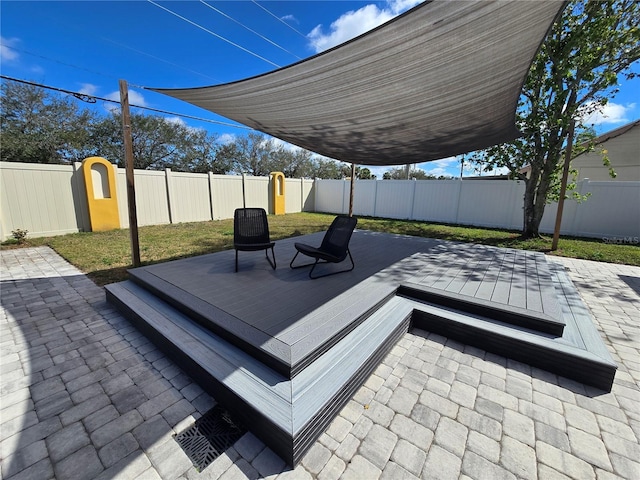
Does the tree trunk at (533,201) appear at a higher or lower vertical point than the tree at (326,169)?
lower

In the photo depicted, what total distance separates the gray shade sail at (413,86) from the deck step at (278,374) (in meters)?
2.43

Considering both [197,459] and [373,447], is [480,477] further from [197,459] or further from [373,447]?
[197,459]

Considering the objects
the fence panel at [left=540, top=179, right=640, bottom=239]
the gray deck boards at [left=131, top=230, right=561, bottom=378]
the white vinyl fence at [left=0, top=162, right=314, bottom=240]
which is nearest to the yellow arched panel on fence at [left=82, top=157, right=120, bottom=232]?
the white vinyl fence at [left=0, top=162, right=314, bottom=240]

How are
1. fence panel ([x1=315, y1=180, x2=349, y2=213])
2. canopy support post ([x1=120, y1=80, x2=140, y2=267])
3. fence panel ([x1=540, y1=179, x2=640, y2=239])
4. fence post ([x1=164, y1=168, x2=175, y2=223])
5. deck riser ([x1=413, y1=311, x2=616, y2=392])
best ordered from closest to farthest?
deck riser ([x1=413, y1=311, x2=616, y2=392]) < canopy support post ([x1=120, y1=80, x2=140, y2=267]) < fence panel ([x1=540, y1=179, x2=640, y2=239]) < fence post ([x1=164, y1=168, x2=175, y2=223]) < fence panel ([x1=315, y1=180, x2=349, y2=213])

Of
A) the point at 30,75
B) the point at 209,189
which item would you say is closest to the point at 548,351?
the point at 209,189

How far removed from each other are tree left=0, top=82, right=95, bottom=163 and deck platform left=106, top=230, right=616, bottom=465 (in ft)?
59.5

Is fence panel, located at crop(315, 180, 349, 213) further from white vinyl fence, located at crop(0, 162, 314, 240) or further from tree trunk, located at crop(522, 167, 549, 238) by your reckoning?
tree trunk, located at crop(522, 167, 549, 238)

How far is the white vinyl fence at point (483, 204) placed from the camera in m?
8.39

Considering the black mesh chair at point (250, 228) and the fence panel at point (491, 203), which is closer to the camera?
the black mesh chair at point (250, 228)

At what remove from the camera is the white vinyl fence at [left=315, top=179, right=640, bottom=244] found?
8391 mm

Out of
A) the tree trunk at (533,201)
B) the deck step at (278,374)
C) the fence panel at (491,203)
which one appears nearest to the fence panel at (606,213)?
the fence panel at (491,203)

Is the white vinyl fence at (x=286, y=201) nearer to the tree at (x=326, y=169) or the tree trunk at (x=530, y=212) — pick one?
the tree trunk at (x=530, y=212)

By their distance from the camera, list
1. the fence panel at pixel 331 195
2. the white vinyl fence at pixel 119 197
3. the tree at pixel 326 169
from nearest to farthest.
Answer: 1. the white vinyl fence at pixel 119 197
2. the fence panel at pixel 331 195
3. the tree at pixel 326 169

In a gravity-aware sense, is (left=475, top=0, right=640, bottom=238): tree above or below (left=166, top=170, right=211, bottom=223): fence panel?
above
